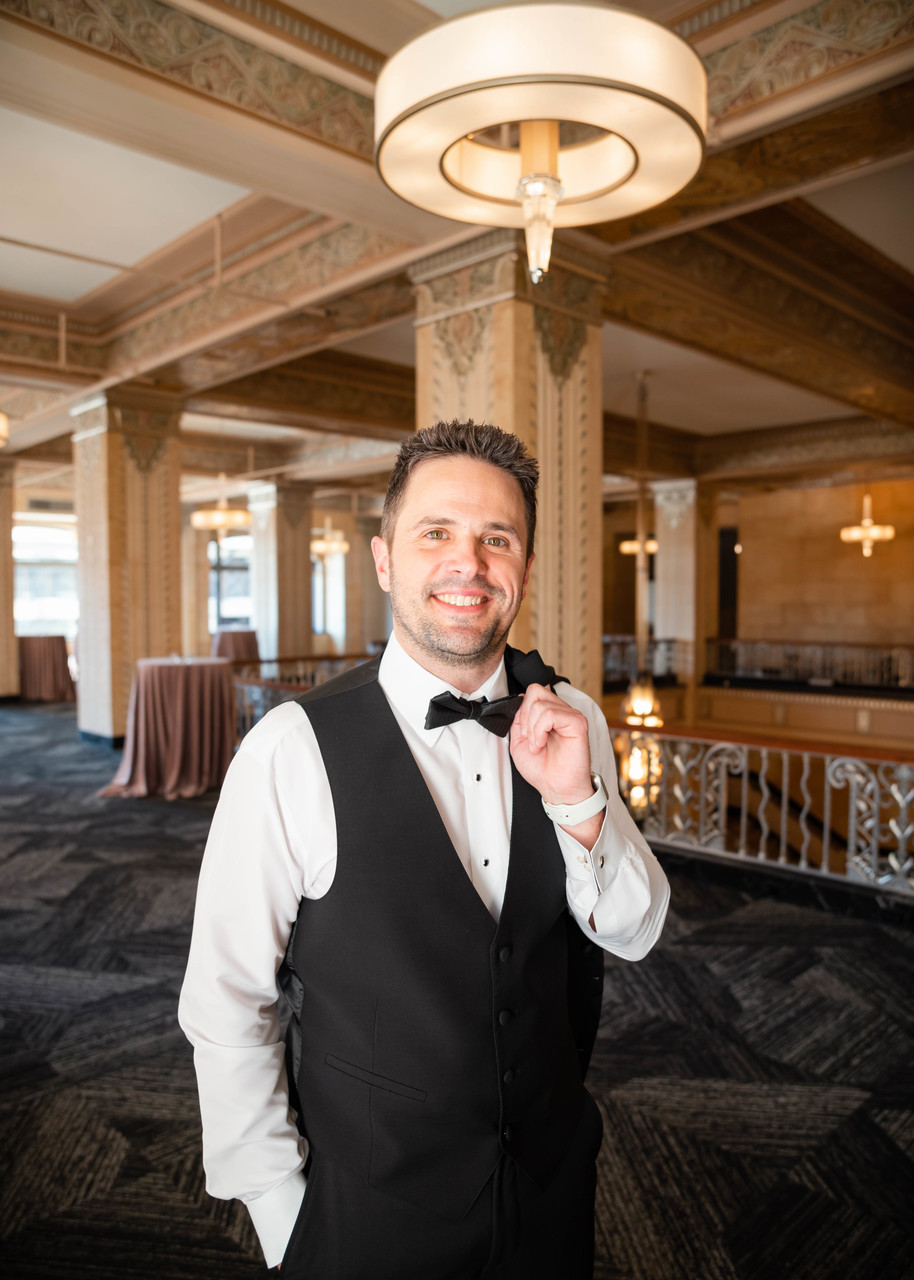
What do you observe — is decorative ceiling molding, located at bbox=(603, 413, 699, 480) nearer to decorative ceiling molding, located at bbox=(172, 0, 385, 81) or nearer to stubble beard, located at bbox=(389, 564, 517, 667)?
decorative ceiling molding, located at bbox=(172, 0, 385, 81)

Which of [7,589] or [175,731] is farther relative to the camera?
[7,589]

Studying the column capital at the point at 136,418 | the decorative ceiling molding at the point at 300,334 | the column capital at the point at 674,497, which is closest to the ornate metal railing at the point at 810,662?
the column capital at the point at 674,497

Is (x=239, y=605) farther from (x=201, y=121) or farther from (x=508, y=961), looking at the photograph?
(x=508, y=961)

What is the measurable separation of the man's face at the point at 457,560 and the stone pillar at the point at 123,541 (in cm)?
837

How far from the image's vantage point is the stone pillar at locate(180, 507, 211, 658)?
19188 mm

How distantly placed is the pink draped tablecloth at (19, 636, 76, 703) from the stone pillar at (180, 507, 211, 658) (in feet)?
14.8

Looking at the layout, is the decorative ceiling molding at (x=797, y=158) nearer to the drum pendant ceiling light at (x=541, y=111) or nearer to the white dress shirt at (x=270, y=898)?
the drum pendant ceiling light at (x=541, y=111)

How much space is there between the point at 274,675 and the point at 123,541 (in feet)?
11.7

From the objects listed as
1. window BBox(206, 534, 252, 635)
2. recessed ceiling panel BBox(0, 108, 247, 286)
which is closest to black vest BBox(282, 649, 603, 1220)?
recessed ceiling panel BBox(0, 108, 247, 286)

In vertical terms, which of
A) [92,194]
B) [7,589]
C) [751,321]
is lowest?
[7,589]

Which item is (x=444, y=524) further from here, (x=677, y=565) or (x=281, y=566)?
(x=281, y=566)

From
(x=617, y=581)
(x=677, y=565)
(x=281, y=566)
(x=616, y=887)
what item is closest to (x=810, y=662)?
(x=677, y=565)

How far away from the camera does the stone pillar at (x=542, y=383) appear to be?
4828 mm

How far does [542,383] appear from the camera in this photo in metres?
5.00
